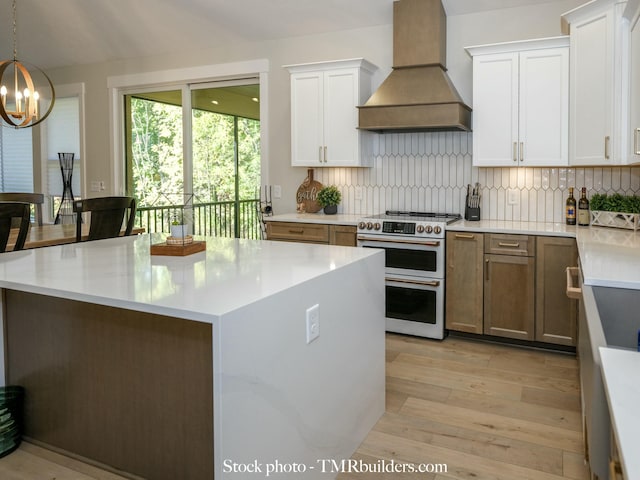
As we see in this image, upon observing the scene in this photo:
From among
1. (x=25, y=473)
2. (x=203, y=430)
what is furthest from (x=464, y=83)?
(x=25, y=473)

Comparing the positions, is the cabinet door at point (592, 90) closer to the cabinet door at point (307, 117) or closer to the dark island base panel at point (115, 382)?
the cabinet door at point (307, 117)

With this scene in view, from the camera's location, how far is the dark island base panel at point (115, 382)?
193 centimetres

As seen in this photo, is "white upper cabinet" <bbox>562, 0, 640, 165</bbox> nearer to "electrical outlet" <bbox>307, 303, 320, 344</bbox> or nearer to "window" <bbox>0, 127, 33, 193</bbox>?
"electrical outlet" <bbox>307, 303, 320, 344</bbox>

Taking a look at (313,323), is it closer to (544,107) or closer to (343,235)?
(343,235)

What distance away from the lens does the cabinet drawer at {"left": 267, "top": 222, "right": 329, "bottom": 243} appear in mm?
4688

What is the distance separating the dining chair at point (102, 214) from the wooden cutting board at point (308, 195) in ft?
5.84

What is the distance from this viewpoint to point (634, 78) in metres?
2.96

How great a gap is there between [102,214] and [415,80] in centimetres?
261

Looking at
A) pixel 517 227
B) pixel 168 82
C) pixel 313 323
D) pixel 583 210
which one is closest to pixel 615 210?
pixel 583 210

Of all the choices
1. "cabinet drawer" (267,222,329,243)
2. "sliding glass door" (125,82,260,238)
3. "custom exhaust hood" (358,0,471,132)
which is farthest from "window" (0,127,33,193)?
"custom exhaust hood" (358,0,471,132)

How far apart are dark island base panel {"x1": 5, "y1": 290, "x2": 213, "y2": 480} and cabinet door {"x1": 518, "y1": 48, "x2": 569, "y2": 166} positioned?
313cm

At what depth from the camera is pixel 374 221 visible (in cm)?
441

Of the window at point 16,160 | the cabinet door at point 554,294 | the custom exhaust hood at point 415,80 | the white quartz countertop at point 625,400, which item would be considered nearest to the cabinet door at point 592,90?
the cabinet door at point 554,294

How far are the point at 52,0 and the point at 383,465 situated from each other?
5.55 meters
